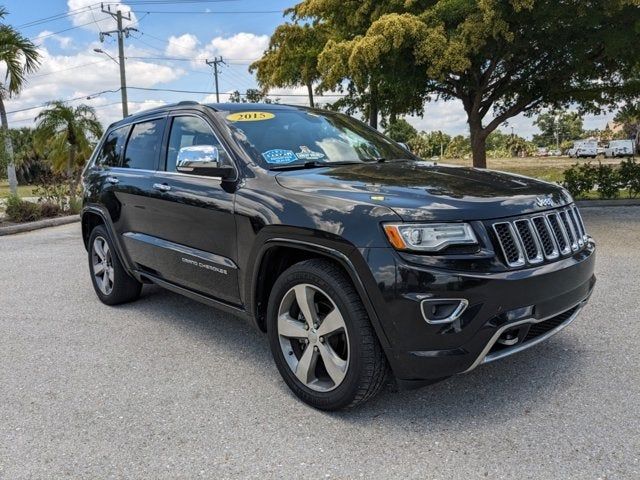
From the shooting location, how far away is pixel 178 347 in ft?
13.8

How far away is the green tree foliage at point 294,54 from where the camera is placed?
1733 cm

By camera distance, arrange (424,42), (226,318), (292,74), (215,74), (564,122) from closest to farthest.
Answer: (226,318) → (424,42) → (292,74) → (215,74) → (564,122)

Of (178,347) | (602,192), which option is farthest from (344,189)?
(602,192)

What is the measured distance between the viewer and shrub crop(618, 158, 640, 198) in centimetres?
1240

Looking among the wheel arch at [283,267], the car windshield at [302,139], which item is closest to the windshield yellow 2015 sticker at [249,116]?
the car windshield at [302,139]

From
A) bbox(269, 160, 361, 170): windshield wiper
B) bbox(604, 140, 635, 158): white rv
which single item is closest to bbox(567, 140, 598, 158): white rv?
bbox(604, 140, 635, 158): white rv

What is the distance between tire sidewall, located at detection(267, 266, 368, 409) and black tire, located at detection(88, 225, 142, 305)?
2393 mm

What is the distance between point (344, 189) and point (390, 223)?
453 millimetres

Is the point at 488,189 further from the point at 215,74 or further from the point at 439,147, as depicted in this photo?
the point at 439,147

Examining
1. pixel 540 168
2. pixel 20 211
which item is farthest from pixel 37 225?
pixel 540 168

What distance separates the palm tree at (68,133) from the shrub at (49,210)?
3059 mm

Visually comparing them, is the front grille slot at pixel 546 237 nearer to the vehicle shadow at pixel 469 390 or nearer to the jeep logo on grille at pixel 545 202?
the jeep logo on grille at pixel 545 202

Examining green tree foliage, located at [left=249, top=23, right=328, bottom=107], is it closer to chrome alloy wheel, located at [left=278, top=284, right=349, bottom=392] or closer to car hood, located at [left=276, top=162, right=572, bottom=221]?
car hood, located at [left=276, top=162, right=572, bottom=221]

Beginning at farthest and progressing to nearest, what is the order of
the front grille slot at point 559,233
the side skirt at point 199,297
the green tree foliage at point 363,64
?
the green tree foliage at point 363,64 → the side skirt at point 199,297 → the front grille slot at point 559,233
